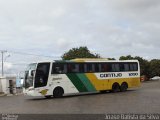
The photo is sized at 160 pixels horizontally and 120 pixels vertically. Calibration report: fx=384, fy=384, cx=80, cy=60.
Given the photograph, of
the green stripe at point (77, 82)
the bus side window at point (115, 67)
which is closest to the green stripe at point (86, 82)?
the green stripe at point (77, 82)

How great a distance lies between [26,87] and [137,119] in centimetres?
1696

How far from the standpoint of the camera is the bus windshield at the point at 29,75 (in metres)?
29.5

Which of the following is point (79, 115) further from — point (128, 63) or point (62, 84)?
point (128, 63)

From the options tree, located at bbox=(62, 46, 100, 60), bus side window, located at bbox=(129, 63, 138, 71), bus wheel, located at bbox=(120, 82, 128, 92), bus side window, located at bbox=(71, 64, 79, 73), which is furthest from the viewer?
tree, located at bbox=(62, 46, 100, 60)

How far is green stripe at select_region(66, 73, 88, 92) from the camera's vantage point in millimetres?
30919

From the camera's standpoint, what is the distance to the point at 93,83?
3253 centimetres

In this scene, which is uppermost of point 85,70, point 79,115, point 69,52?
point 69,52

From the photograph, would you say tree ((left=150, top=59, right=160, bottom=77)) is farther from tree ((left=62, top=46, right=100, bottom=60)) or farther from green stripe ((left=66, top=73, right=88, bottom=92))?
green stripe ((left=66, top=73, right=88, bottom=92))

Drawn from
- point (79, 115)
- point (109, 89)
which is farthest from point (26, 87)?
point (79, 115)

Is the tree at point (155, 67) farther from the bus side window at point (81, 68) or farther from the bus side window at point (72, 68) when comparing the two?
the bus side window at point (72, 68)

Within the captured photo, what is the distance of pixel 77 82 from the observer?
31375mm

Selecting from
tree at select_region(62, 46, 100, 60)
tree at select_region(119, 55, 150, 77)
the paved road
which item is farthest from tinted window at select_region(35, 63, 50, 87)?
tree at select_region(119, 55, 150, 77)

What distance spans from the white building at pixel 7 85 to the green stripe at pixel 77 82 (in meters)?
15.7

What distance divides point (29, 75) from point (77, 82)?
410 centimetres
